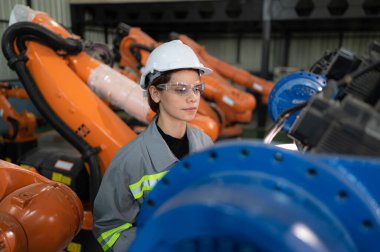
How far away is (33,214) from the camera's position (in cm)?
124

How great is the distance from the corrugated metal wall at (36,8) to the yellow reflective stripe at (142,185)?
437cm

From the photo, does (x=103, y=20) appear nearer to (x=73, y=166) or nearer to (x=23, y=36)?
(x=23, y=36)

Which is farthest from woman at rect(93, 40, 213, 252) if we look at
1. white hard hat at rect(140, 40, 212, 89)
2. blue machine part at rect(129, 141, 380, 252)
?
blue machine part at rect(129, 141, 380, 252)

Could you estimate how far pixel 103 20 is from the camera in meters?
8.68

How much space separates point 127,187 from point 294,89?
1506 mm

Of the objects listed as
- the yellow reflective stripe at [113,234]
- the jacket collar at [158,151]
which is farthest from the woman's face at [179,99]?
the yellow reflective stripe at [113,234]

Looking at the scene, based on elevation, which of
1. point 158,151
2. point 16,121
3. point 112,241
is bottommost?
point 16,121

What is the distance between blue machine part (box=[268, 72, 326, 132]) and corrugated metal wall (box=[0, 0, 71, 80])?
408 cm

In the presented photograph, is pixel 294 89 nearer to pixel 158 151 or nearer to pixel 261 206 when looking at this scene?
pixel 158 151

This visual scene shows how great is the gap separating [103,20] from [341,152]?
29.3ft

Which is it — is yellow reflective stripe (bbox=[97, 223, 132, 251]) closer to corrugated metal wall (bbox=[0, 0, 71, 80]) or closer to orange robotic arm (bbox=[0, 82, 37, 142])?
orange robotic arm (bbox=[0, 82, 37, 142])

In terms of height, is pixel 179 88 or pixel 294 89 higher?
pixel 179 88

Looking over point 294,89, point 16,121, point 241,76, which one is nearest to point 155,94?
point 294,89

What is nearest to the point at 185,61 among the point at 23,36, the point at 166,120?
the point at 166,120
